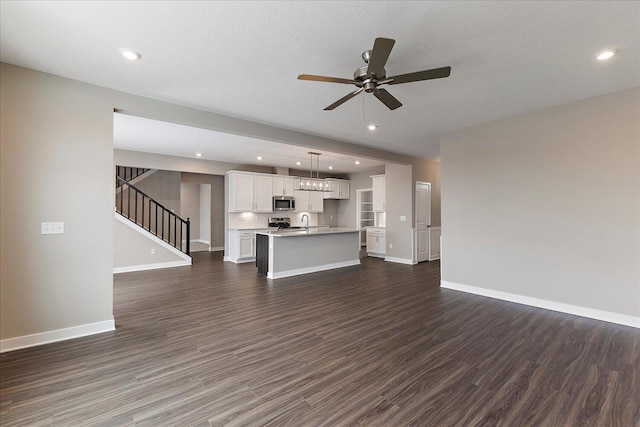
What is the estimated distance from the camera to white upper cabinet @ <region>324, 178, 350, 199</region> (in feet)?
32.3

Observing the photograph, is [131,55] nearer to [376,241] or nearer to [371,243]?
[376,241]

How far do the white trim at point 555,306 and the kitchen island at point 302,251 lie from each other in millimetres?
2579

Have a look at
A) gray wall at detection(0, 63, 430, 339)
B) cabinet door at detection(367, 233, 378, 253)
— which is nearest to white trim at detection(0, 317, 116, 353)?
gray wall at detection(0, 63, 430, 339)

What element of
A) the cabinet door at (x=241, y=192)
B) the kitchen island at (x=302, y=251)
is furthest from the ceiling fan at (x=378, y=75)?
the cabinet door at (x=241, y=192)

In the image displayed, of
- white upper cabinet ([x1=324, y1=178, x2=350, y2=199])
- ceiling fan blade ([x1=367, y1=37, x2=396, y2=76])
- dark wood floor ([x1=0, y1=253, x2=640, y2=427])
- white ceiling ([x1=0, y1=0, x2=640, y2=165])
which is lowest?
dark wood floor ([x1=0, y1=253, x2=640, y2=427])

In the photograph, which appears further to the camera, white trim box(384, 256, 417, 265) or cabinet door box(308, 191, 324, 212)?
cabinet door box(308, 191, 324, 212)

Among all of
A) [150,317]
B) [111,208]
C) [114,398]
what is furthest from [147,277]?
[114,398]

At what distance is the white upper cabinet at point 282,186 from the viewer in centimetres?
853

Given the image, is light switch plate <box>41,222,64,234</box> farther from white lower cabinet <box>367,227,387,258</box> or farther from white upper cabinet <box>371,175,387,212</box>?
white upper cabinet <box>371,175,387,212</box>

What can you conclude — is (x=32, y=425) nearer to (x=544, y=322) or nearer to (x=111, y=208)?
(x=111, y=208)

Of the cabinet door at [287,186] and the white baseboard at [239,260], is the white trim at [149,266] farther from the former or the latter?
the cabinet door at [287,186]

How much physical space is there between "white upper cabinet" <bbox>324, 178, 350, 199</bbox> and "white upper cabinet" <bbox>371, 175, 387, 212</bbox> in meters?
1.45

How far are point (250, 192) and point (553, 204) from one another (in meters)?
6.70

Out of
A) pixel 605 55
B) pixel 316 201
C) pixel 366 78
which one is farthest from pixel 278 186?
pixel 605 55
